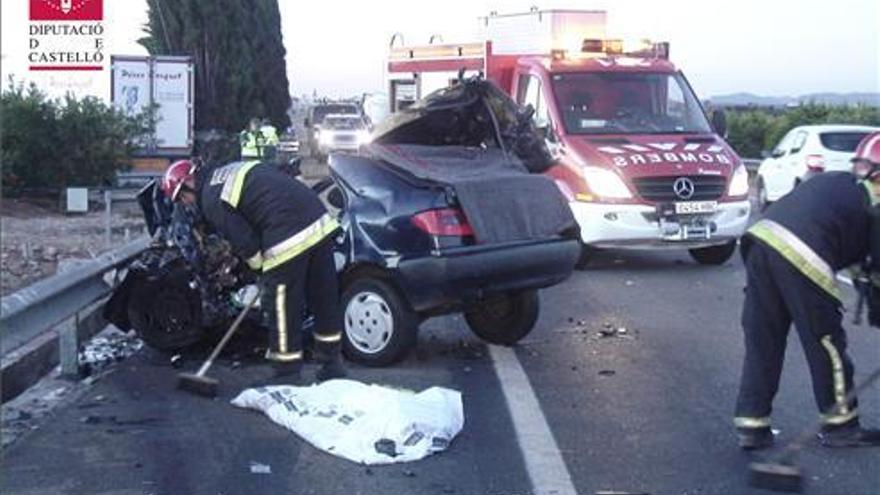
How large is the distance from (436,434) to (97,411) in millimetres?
2062

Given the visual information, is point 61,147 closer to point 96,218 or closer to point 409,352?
point 96,218

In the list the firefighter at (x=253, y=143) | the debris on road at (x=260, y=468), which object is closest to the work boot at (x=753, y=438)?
the debris on road at (x=260, y=468)

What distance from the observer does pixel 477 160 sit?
934 centimetres

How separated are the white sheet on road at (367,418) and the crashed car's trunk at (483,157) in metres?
1.80

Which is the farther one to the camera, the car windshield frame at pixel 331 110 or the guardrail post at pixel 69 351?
the car windshield frame at pixel 331 110

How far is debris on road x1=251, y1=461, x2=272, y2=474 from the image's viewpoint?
5.93 meters

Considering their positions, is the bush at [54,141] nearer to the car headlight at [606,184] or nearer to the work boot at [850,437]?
the car headlight at [606,184]

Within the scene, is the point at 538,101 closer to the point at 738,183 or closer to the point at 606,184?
the point at 606,184

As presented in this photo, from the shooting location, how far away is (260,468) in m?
5.98

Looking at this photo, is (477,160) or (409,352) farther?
(477,160)

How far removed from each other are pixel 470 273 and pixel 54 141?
50.0 feet

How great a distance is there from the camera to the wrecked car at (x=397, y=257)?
8.23 m

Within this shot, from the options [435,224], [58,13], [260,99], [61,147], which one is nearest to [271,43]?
[260,99]

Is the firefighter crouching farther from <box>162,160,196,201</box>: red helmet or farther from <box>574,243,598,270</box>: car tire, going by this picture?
<box>162,160,196,201</box>: red helmet
